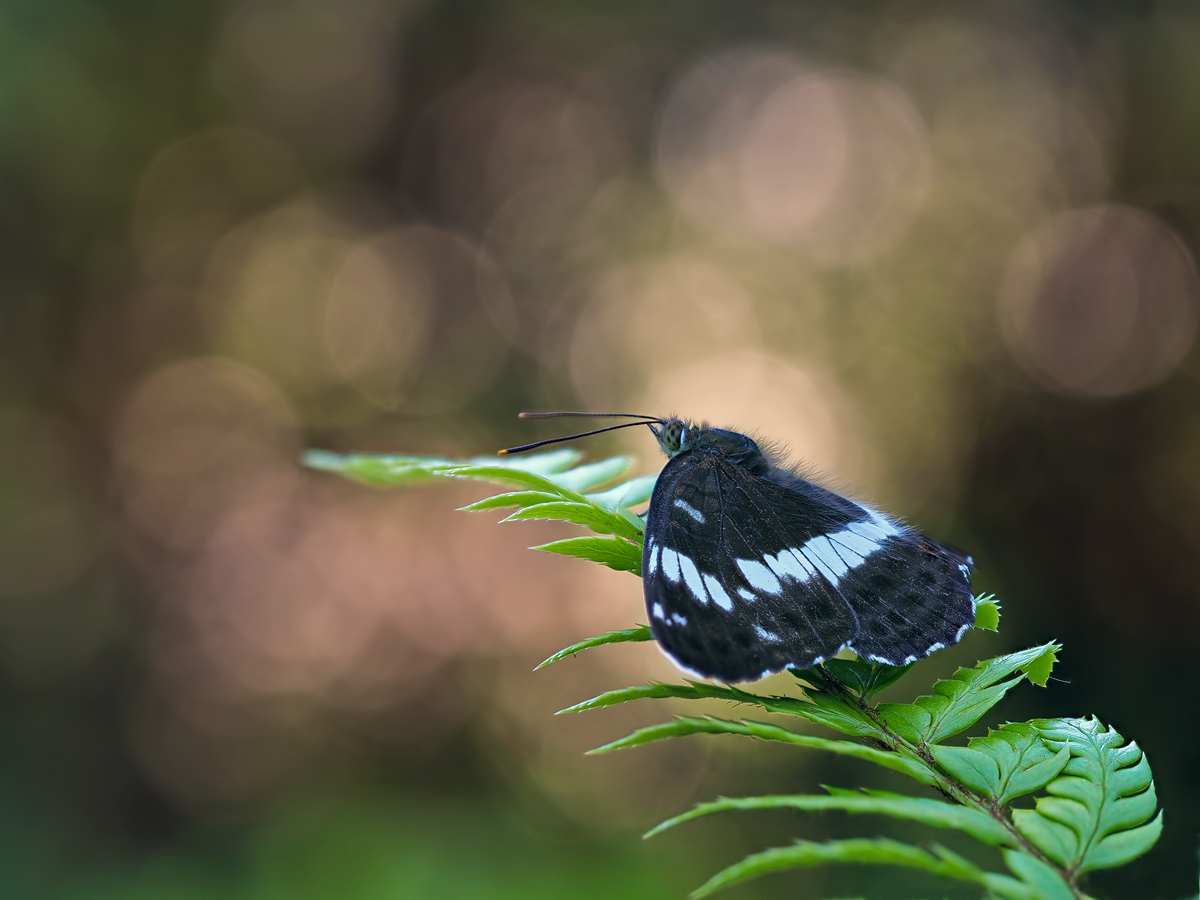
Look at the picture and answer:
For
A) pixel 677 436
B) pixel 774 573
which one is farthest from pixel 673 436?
pixel 774 573

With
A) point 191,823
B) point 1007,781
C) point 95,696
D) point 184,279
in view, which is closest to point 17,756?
point 95,696

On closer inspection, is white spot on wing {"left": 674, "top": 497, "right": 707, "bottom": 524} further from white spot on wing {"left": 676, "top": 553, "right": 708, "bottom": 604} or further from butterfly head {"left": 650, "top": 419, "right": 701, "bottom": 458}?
butterfly head {"left": 650, "top": 419, "right": 701, "bottom": 458}

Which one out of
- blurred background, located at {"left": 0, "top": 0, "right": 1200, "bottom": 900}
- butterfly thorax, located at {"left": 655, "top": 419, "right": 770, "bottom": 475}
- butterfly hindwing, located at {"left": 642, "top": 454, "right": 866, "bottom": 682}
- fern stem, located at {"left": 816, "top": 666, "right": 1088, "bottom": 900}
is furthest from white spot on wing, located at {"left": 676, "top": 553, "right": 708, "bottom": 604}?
blurred background, located at {"left": 0, "top": 0, "right": 1200, "bottom": 900}

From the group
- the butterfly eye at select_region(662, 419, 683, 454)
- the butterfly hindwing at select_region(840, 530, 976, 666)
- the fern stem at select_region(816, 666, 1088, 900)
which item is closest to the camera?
the fern stem at select_region(816, 666, 1088, 900)

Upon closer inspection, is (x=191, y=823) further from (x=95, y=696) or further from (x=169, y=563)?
(x=169, y=563)

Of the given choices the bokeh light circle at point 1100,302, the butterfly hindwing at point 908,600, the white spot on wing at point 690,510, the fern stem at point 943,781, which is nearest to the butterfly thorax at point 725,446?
the white spot on wing at point 690,510

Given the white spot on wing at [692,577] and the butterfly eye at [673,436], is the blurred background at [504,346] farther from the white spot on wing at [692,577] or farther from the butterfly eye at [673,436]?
the white spot on wing at [692,577]
